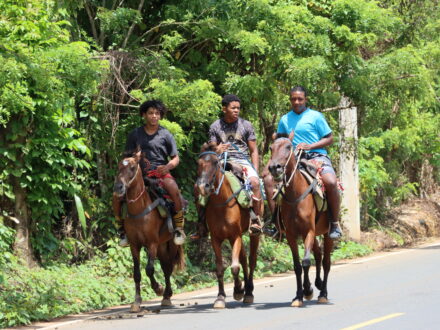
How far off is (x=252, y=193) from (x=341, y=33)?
681 cm

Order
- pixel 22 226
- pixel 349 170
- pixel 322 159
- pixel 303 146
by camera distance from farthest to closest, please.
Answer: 1. pixel 349 170
2. pixel 22 226
3. pixel 322 159
4. pixel 303 146

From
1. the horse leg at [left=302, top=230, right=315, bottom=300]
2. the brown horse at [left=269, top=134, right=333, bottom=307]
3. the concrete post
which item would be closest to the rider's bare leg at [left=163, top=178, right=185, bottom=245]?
the brown horse at [left=269, top=134, right=333, bottom=307]

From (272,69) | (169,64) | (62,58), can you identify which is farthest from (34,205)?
(272,69)

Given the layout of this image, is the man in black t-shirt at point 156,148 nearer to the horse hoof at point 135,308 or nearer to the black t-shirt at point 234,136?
the black t-shirt at point 234,136

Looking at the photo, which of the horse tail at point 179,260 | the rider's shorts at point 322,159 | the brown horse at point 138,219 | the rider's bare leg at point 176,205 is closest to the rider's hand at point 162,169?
the rider's bare leg at point 176,205

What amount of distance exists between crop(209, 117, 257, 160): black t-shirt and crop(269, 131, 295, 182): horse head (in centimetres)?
104

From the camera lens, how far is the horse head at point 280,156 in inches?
444

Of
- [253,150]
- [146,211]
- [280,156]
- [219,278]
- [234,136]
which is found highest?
[234,136]

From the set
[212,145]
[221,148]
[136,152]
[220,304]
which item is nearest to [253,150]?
[221,148]

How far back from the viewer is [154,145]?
12.5 m

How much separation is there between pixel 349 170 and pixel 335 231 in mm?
9855

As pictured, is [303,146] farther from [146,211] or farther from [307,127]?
[146,211]

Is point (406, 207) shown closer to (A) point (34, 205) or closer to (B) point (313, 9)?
(B) point (313, 9)

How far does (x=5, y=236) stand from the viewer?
1358cm
